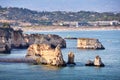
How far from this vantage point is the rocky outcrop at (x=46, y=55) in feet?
244

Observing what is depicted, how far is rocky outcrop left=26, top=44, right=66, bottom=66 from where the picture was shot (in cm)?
7445

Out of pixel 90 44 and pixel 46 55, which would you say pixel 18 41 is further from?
pixel 46 55

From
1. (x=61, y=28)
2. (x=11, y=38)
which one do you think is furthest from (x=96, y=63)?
(x=61, y=28)

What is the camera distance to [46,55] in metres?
76.6

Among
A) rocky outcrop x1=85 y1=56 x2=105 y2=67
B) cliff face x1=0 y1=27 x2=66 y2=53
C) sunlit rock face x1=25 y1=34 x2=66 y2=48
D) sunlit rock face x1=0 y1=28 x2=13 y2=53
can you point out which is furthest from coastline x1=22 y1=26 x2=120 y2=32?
rocky outcrop x1=85 y1=56 x2=105 y2=67

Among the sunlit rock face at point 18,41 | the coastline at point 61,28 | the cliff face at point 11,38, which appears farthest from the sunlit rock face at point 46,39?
the coastline at point 61,28

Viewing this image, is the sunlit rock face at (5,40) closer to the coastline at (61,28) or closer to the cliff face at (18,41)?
the cliff face at (18,41)

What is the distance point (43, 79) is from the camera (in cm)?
6694

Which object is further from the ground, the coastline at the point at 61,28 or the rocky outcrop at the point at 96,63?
the coastline at the point at 61,28

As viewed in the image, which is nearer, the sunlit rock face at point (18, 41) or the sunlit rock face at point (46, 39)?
the sunlit rock face at point (46, 39)

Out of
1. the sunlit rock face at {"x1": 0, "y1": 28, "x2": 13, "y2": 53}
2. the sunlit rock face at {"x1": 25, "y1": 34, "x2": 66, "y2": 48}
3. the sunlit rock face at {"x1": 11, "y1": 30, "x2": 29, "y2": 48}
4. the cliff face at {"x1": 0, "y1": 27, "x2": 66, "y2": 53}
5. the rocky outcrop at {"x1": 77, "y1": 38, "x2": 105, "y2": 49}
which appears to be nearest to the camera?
the sunlit rock face at {"x1": 0, "y1": 28, "x2": 13, "y2": 53}

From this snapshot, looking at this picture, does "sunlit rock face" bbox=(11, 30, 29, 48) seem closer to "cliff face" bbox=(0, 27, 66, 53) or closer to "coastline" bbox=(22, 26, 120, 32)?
"cliff face" bbox=(0, 27, 66, 53)

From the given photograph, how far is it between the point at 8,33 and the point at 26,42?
2.64m

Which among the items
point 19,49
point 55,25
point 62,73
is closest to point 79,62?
point 62,73
